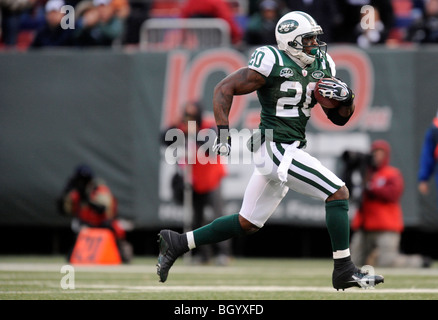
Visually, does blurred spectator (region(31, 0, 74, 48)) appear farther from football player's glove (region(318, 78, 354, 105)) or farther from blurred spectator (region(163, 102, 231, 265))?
football player's glove (region(318, 78, 354, 105))

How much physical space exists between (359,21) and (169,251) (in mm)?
6243

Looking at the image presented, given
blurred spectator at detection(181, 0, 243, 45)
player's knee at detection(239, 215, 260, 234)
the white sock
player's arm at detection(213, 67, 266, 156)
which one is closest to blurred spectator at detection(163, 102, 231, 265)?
blurred spectator at detection(181, 0, 243, 45)

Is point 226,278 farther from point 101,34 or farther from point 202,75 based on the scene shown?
point 101,34

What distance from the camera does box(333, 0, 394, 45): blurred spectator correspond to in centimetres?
1196

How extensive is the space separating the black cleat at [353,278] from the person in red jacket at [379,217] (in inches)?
175

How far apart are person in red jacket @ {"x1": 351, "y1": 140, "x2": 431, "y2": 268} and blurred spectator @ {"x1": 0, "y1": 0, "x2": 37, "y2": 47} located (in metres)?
5.84

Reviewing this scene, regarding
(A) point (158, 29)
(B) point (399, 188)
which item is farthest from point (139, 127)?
(B) point (399, 188)

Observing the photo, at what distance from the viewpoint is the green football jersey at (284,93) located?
6.44 metres

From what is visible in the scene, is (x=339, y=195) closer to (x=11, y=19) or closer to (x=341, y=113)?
(x=341, y=113)

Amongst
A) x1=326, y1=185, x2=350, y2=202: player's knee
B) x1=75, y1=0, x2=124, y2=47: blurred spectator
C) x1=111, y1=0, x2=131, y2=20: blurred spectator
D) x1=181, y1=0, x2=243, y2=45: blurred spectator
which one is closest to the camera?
x1=326, y1=185, x2=350, y2=202: player's knee

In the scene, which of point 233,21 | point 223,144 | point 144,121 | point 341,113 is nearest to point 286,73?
point 341,113

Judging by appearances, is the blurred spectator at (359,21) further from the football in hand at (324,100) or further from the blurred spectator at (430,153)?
the football in hand at (324,100)

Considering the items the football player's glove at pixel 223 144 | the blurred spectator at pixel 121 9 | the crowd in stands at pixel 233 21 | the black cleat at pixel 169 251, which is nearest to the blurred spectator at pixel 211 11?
the crowd in stands at pixel 233 21

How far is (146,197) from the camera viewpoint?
11.6 meters
